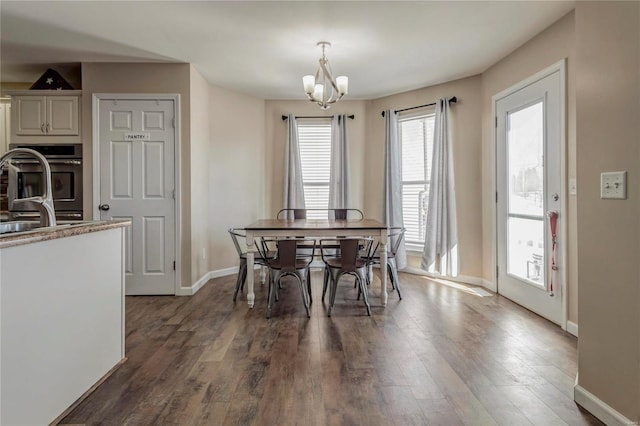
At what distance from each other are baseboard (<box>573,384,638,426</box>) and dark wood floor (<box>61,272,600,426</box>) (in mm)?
46

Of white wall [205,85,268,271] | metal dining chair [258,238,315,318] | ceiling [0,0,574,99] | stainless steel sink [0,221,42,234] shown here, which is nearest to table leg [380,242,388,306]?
metal dining chair [258,238,315,318]

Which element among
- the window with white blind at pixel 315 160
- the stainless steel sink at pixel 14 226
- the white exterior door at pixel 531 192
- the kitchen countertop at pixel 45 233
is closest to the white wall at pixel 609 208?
the white exterior door at pixel 531 192

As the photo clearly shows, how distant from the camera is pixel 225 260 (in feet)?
16.1

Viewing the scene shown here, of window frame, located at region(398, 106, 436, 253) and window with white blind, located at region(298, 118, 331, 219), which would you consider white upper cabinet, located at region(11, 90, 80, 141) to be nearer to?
window with white blind, located at region(298, 118, 331, 219)

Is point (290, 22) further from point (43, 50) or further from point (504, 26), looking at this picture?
point (43, 50)

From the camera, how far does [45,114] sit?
3842mm

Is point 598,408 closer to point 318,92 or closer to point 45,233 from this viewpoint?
point 45,233

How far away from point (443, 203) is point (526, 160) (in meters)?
→ 1.21

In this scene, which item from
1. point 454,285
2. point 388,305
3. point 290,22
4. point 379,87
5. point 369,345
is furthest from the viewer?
point 379,87

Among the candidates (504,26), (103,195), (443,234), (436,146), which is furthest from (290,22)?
(443,234)

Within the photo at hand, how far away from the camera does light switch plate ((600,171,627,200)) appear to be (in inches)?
60.5

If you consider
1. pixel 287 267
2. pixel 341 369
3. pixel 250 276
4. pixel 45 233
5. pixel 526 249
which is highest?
pixel 45 233

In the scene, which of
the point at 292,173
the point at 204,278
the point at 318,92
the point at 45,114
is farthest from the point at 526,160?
the point at 45,114

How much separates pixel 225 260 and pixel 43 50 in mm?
3038
